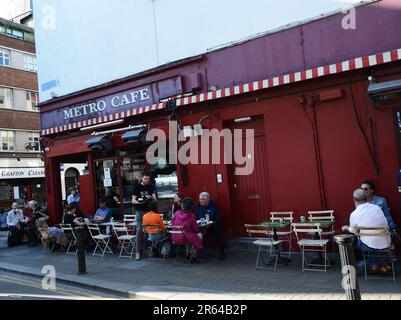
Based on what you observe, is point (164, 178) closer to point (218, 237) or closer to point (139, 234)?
point (139, 234)

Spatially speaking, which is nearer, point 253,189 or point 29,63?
point 253,189

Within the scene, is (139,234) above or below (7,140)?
below

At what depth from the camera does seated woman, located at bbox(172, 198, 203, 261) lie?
767cm

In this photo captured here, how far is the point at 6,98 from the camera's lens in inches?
1041

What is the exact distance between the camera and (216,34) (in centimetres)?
926

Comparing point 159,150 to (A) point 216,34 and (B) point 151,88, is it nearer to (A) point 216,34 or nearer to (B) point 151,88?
(B) point 151,88

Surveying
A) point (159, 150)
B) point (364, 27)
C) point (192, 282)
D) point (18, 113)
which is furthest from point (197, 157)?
point (18, 113)

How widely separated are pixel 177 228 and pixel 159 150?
292cm

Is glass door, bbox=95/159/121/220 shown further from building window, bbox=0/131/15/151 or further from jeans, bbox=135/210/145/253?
building window, bbox=0/131/15/151

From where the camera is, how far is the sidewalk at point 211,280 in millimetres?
5574

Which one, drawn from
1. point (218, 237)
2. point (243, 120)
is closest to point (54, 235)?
point (218, 237)

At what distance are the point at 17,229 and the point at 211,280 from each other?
784 cm

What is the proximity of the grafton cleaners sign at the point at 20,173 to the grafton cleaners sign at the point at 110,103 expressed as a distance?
1486cm

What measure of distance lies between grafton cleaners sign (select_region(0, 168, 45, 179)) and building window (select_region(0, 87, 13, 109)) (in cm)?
417
